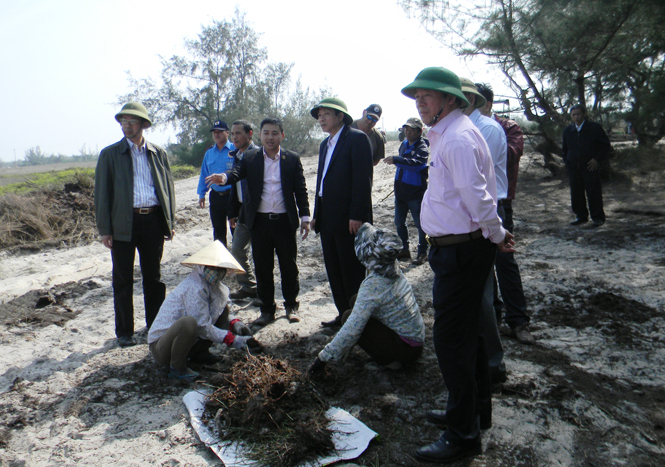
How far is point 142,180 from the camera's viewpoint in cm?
421

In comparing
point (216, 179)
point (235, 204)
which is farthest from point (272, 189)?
point (235, 204)

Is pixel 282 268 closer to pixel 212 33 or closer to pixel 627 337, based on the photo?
pixel 627 337

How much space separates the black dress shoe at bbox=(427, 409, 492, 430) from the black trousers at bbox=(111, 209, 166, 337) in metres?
2.76

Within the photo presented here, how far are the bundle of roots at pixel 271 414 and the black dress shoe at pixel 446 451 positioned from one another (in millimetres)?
502

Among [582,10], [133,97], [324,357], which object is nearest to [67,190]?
[324,357]

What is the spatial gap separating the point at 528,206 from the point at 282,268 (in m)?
6.60

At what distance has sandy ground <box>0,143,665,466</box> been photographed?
2588 mm

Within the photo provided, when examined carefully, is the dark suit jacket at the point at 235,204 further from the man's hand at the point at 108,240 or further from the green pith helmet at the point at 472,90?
the green pith helmet at the point at 472,90

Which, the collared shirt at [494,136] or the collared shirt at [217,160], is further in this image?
the collared shirt at [217,160]

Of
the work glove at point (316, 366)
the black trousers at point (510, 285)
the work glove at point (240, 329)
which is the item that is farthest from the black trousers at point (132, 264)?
the black trousers at point (510, 285)

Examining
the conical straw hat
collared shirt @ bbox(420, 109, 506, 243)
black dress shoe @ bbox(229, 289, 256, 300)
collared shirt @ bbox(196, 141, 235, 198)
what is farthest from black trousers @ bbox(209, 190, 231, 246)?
collared shirt @ bbox(420, 109, 506, 243)

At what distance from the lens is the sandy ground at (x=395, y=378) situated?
2.59 m

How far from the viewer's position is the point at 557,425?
2.69m

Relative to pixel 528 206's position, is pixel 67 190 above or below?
above
